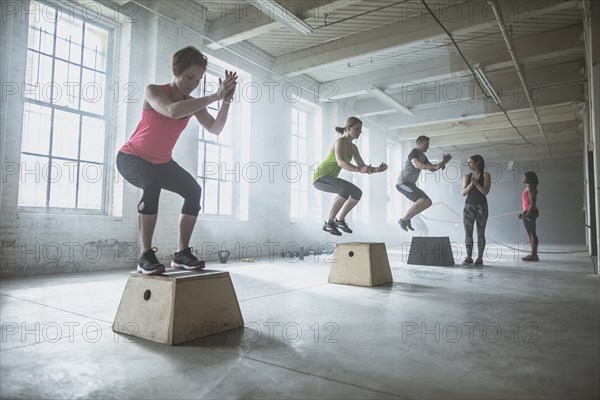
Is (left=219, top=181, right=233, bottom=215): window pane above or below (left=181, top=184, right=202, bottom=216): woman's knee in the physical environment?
above

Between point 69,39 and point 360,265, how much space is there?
539 centimetres

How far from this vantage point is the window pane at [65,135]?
5484mm

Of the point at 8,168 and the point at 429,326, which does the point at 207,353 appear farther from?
the point at 8,168

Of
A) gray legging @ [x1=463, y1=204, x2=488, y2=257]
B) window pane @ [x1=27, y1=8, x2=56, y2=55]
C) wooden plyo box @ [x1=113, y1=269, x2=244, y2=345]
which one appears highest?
window pane @ [x1=27, y1=8, x2=56, y2=55]

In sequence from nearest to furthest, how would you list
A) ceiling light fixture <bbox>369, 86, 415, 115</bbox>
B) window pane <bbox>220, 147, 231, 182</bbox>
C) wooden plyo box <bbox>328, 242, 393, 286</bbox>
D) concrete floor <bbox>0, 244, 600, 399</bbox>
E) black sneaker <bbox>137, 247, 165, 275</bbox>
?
concrete floor <bbox>0, 244, 600, 399</bbox> → black sneaker <bbox>137, 247, 165, 275</bbox> → wooden plyo box <bbox>328, 242, 393, 286</bbox> → window pane <bbox>220, 147, 231, 182</bbox> → ceiling light fixture <bbox>369, 86, 415, 115</bbox>

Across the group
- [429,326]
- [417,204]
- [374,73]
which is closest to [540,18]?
[374,73]

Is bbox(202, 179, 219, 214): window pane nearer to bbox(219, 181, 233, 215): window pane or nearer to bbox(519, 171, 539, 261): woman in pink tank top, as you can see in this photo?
bbox(219, 181, 233, 215): window pane

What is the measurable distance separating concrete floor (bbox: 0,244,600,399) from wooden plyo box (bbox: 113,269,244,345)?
8 centimetres

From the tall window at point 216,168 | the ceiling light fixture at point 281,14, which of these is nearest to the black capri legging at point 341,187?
the ceiling light fixture at point 281,14

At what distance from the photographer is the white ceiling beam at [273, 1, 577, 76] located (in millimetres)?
6254

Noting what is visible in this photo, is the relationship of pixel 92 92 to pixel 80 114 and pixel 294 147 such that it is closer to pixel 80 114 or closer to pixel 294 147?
pixel 80 114

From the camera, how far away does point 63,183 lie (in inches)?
218

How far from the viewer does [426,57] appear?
884 cm

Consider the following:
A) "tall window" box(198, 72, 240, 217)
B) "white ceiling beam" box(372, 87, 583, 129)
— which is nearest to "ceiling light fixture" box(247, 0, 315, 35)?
"tall window" box(198, 72, 240, 217)
